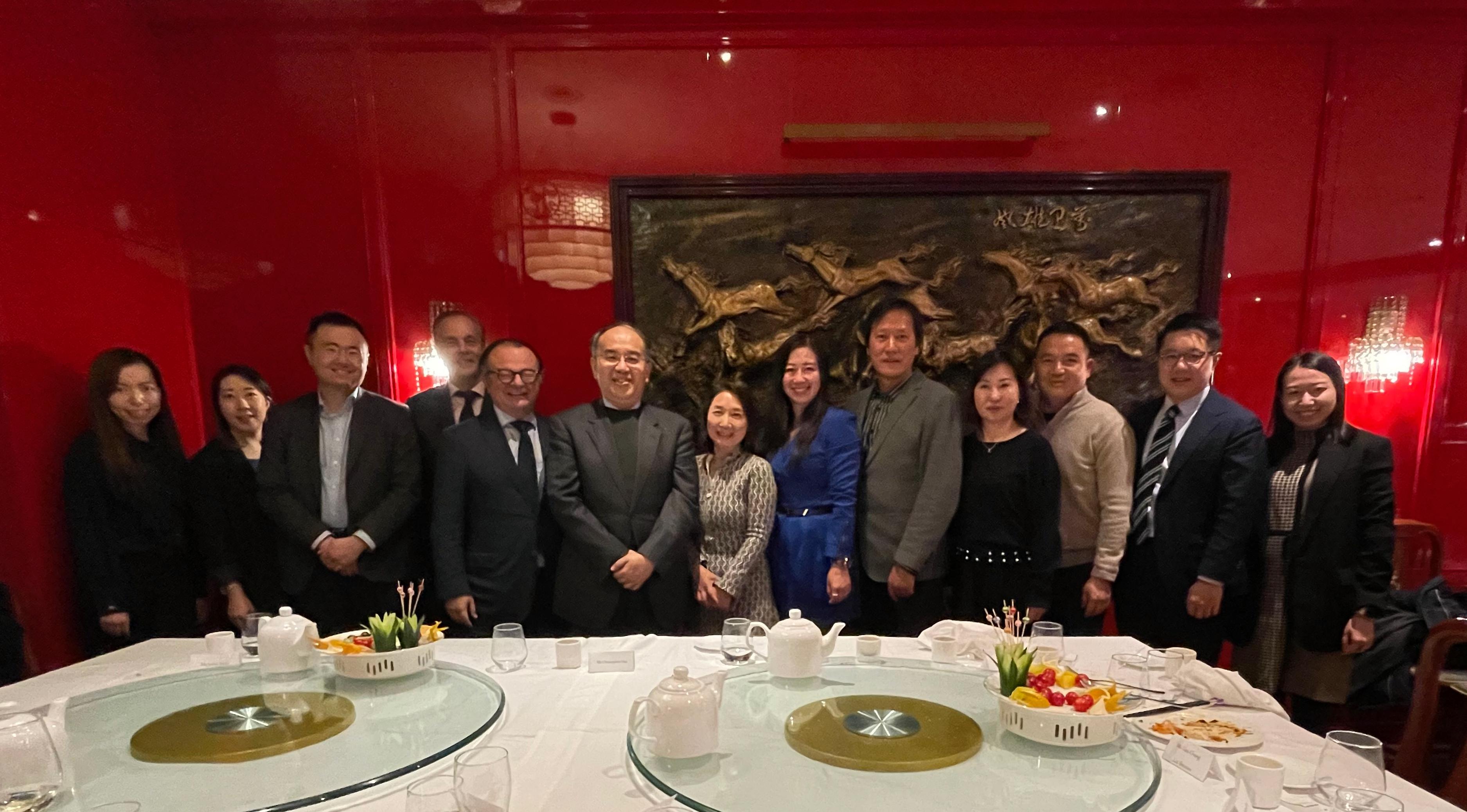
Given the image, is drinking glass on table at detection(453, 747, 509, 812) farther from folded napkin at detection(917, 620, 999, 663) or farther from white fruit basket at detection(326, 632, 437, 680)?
folded napkin at detection(917, 620, 999, 663)

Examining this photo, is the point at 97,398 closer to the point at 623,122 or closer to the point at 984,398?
the point at 623,122

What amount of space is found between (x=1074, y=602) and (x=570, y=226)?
2861 millimetres

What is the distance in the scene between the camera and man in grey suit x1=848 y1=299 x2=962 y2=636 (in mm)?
2418

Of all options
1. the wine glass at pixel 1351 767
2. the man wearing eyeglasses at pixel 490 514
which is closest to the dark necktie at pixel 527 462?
the man wearing eyeglasses at pixel 490 514

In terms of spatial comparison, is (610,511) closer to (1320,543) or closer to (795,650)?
(795,650)

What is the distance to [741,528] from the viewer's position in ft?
8.12

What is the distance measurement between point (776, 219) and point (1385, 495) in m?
2.62

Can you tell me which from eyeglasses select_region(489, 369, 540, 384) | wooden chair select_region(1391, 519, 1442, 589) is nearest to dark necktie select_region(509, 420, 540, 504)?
eyeglasses select_region(489, 369, 540, 384)

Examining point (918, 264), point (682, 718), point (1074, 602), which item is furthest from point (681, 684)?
point (918, 264)

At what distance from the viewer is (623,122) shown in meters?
3.28

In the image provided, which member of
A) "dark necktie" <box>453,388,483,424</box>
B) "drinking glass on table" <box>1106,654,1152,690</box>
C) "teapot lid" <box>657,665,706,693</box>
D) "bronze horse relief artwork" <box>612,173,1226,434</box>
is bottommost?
"drinking glass on table" <box>1106,654,1152,690</box>

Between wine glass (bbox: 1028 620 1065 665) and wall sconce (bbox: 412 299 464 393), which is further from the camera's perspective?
wall sconce (bbox: 412 299 464 393)

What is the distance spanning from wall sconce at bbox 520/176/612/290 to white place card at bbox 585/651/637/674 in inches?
82.7

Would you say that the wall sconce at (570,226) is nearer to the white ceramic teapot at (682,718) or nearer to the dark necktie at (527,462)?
the dark necktie at (527,462)
